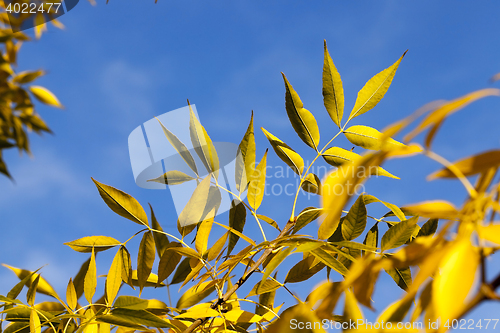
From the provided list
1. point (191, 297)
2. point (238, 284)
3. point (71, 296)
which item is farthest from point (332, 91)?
point (71, 296)

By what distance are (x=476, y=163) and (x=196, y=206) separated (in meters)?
0.53

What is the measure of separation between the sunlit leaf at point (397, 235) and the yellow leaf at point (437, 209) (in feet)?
1.09

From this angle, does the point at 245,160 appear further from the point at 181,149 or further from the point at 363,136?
the point at 363,136

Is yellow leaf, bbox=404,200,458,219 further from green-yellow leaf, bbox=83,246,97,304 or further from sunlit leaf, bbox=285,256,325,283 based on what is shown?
green-yellow leaf, bbox=83,246,97,304

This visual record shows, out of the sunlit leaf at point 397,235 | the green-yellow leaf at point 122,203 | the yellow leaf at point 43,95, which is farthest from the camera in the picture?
the yellow leaf at point 43,95

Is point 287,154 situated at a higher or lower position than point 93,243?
higher

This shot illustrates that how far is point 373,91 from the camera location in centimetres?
72

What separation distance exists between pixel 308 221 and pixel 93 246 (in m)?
0.42

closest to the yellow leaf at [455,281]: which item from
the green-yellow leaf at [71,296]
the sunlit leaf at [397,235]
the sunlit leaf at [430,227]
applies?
the sunlit leaf at [397,235]

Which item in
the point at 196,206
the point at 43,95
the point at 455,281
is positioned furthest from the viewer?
the point at 43,95

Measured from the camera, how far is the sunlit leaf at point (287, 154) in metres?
0.72

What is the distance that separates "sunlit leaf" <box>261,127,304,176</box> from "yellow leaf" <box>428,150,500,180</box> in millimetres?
479

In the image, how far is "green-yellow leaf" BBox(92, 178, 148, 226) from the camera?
676 mm

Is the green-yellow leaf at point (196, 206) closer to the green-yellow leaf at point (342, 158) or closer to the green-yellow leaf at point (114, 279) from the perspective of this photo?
the green-yellow leaf at point (114, 279)
